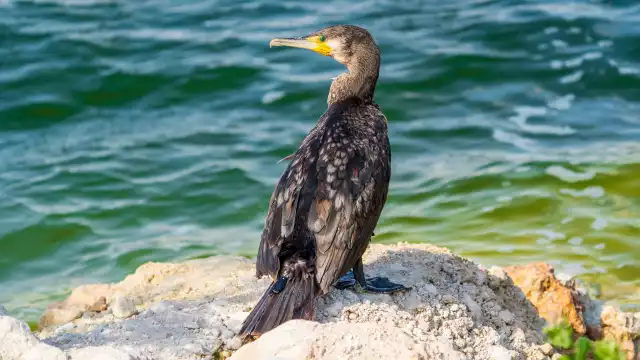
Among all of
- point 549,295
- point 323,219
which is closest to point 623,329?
point 549,295

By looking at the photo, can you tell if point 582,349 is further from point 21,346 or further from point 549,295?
point 21,346

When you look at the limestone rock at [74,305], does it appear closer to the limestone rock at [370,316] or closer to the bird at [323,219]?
the limestone rock at [370,316]

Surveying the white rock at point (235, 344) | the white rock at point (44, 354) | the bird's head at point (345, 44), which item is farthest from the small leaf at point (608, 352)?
the white rock at point (44, 354)

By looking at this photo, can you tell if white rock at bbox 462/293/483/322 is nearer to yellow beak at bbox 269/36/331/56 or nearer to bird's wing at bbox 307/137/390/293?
bird's wing at bbox 307/137/390/293

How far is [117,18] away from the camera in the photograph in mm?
12250

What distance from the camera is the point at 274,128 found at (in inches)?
380

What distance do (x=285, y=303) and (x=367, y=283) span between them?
0.58 m

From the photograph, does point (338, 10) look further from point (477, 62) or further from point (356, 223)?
point (356, 223)

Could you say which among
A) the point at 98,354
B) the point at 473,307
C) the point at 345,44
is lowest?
the point at 473,307

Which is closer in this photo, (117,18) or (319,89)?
(319,89)

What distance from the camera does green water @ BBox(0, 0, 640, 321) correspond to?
763 cm

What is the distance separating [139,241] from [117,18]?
5219mm

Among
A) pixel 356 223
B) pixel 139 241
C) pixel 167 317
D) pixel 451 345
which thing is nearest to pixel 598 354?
pixel 451 345

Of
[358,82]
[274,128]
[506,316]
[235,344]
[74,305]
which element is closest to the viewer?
[235,344]
